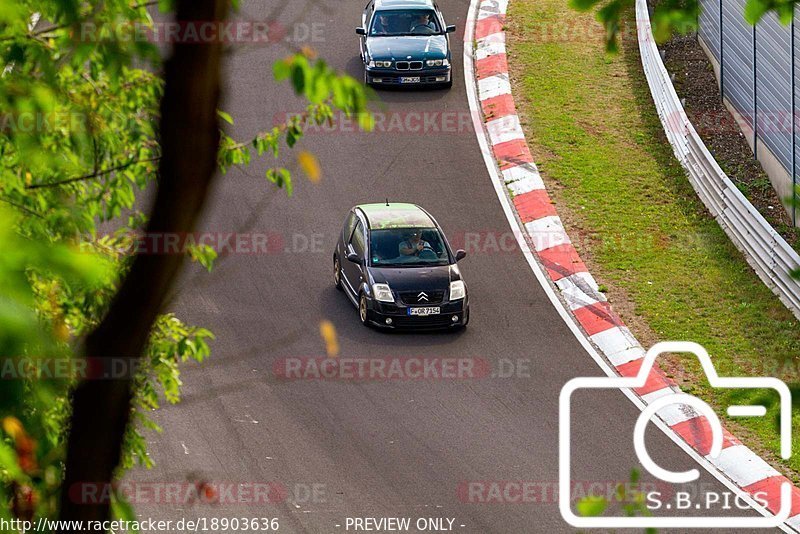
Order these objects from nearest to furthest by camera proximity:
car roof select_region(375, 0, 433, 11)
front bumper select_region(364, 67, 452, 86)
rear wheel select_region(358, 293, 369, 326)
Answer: rear wheel select_region(358, 293, 369, 326) < front bumper select_region(364, 67, 452, 86) < car roof select_region(375, 0, 433, 11)

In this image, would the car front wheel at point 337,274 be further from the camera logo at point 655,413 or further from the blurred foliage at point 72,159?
the blurred foliage at point 72,159

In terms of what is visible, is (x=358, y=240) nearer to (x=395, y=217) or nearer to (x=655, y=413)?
(x=395, y=217)

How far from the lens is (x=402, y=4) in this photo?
2598 cm

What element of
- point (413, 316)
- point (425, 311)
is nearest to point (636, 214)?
point (425, 311)

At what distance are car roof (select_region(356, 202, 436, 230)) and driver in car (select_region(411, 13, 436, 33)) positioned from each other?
718 cm

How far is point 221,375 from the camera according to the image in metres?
17.0

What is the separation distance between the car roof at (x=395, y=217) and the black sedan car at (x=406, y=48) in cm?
612

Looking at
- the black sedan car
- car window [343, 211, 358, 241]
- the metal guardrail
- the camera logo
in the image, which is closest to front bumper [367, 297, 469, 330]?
car window [343, 211, 358, 241]

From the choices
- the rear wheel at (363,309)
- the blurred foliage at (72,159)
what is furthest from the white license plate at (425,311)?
the blurred foliage at (72,159)

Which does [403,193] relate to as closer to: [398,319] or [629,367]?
[398,319]

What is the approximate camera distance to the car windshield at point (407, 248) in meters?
18.2

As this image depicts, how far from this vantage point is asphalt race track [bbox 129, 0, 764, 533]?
14.2m

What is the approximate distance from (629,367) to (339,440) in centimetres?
447

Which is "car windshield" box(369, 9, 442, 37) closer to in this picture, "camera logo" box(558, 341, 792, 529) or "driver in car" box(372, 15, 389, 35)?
"driver in car" box(372, 15, 389, 35)
